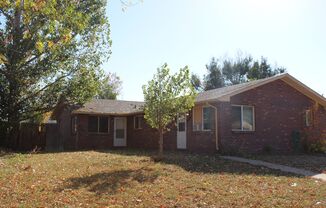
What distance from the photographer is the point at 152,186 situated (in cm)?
1081

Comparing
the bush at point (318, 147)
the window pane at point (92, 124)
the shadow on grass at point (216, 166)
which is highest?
the window pane at point (92, 124)

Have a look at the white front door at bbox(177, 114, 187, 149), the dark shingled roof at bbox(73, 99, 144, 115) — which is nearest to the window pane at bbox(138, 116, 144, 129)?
the dark shingled roof at bbox(73, 99, 144, 115)

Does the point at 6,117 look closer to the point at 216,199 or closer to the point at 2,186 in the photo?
the point at 2,186

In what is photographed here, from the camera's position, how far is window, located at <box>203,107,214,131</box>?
20266 millimetres

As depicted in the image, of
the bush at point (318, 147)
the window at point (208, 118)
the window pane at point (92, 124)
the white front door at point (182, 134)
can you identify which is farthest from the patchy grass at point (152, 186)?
the window pane at point (92, 124)

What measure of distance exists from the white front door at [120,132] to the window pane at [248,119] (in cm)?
1154

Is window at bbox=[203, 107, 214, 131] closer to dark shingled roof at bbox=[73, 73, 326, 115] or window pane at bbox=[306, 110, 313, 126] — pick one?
dark shingled roof at bbox=[73, 73, 326, 115]

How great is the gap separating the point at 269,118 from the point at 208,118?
3499 millimetres

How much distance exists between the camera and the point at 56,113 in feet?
103

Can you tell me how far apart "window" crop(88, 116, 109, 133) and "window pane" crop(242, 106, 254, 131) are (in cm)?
1196

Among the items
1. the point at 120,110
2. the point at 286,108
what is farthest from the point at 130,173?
the point at 120,110

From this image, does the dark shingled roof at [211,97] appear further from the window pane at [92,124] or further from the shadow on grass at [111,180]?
the shadow on grass at [111,180]

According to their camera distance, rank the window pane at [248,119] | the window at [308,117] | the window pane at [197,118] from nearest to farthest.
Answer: the window pane at [248,119]
the window pane at [197,118]
the window at [308,117]

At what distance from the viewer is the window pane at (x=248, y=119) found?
20.6 metres
